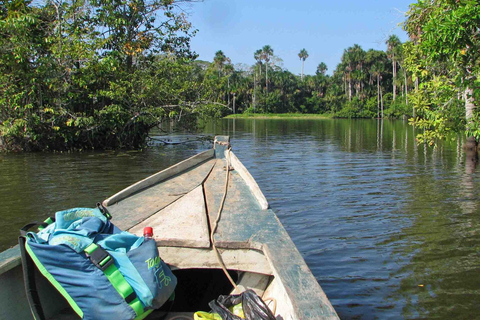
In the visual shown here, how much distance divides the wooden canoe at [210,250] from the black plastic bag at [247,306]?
0.43 feet

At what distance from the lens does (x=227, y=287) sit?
4.07 metres

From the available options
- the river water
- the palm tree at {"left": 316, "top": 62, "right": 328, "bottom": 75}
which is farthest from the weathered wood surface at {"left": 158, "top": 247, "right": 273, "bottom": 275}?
the palm tree at {"left": 316, "top": 62, "right": 328, "bottom": 75}

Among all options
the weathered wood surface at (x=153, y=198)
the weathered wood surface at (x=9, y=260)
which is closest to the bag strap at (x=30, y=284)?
the weathered wood surface at (x=9, y=260)

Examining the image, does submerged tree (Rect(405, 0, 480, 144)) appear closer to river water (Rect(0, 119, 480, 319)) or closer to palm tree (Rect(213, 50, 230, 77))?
river water (Rect(0, 119, 480, 319))

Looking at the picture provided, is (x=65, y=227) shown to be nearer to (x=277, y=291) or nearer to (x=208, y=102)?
(x=277, y=291)

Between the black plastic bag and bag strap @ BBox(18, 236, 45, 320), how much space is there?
1181 mm

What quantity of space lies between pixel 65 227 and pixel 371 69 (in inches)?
2721

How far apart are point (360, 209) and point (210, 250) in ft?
16.9

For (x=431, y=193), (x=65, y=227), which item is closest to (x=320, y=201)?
(x=431, y=193)

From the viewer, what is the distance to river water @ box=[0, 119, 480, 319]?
4746 millimetres

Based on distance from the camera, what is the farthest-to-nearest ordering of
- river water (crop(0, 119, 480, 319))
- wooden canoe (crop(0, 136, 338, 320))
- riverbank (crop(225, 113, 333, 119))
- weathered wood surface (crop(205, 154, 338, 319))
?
riverbank (crop(225, 113, 333, 119)) → river water (crop(0, 119, 480, 319)) → wooden canoe (crop(0, 136, 338, 320)) → weathered wood surface (crop(205, 154, 338, 319))

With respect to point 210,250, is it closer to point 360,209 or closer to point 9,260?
point 9,260

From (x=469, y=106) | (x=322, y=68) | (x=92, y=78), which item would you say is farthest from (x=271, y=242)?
(x=322, y=68)

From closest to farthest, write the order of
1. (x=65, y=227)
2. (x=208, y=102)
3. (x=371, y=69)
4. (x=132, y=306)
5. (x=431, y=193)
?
(x=132, y=306) < (x=65, y=227) < (x=431, y=193) < (x=208, y=102) < (x=371, y=69)
